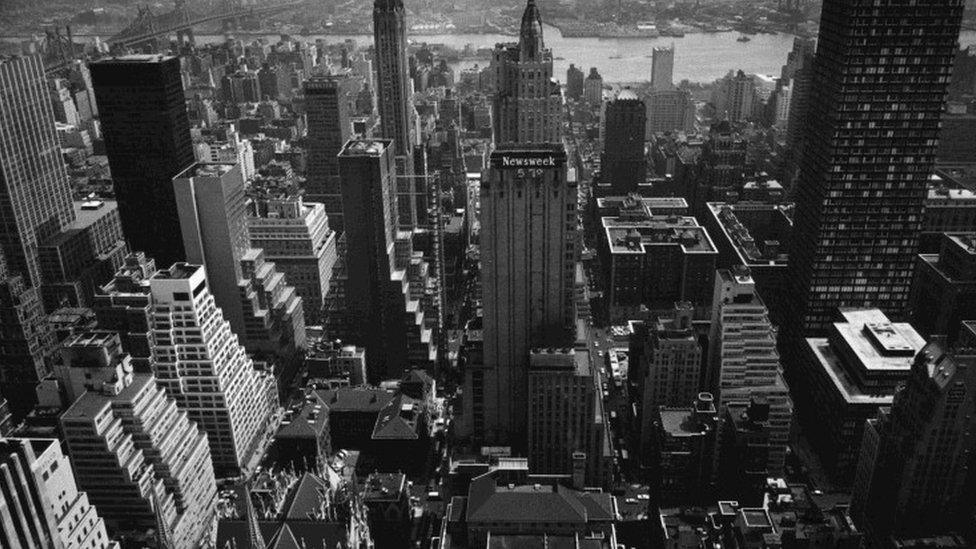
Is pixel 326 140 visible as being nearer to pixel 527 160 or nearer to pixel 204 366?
pixel 204 366

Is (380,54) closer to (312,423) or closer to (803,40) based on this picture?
(312,423)

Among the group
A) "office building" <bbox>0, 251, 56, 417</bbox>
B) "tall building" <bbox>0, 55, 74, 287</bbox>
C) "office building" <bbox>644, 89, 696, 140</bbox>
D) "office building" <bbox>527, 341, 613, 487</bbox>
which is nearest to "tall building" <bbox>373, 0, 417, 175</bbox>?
"tall building" <bbox>0, 55, 74, 287</bbox>

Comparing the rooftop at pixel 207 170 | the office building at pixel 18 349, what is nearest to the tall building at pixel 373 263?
the rooftop at pixel 207 170

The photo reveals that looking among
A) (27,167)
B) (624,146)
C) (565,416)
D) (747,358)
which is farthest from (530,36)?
(27,167)

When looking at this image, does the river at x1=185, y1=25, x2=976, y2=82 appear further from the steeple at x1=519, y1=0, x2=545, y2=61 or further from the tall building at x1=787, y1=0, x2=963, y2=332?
the tall building at x1=787, y1=0, x2=963, y2=332

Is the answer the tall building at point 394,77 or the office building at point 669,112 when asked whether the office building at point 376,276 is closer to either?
the tall building at point 394,77

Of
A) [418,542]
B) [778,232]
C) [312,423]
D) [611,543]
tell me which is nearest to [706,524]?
[611,543]
